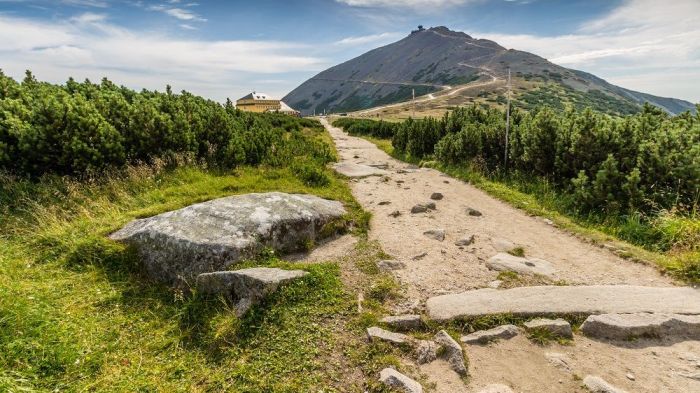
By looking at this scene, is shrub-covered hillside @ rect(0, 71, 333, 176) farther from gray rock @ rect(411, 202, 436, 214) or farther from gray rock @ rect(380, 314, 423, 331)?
gray rock @ rect(380, 314, 423, 331)

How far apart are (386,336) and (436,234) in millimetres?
4123

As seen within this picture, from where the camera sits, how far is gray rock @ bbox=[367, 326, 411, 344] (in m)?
4.90

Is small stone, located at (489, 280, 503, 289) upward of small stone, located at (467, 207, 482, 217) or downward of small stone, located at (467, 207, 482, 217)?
downward

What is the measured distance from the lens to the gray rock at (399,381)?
4098 mm

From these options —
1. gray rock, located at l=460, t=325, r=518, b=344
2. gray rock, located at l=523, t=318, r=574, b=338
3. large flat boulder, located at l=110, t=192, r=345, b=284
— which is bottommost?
gray rock, located at l=460, t=325, r=518, b=344

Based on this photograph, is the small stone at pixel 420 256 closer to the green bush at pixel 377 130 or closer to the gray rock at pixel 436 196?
the gray rock at pixel 436 196

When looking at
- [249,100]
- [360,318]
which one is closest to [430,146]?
[360,318]

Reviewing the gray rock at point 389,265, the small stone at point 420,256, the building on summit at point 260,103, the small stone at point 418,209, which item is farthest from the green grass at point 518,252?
the building on summit at point 260,103

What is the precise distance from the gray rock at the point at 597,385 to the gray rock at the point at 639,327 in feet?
3.31

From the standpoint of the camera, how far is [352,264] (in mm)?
7082

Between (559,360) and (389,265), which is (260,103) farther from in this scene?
(559,360)

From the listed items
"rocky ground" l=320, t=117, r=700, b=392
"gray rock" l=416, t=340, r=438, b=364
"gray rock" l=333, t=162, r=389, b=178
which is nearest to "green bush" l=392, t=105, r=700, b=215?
"rocky ground" l=320, t=117, r=700, b=392

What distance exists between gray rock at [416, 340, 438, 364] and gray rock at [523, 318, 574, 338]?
1.43 meters

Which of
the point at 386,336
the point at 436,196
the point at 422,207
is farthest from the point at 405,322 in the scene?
the point at 436,196
